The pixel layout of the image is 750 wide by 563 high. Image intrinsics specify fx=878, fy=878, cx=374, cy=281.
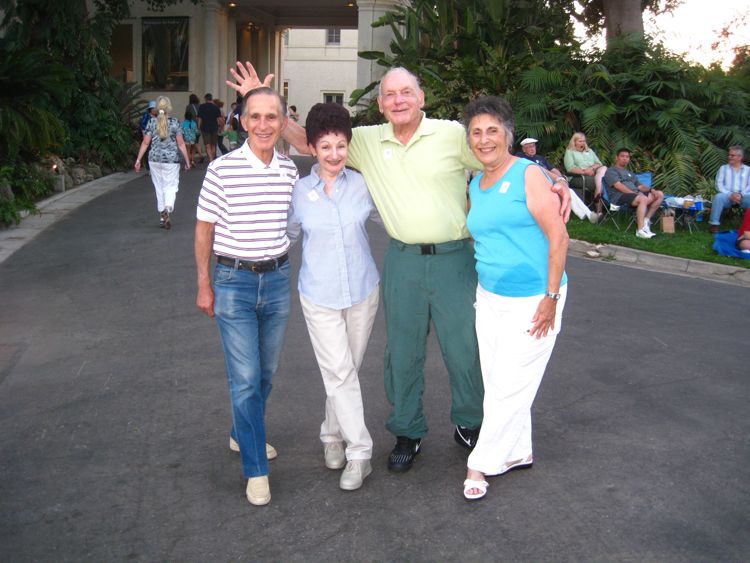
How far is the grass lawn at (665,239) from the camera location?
11617 millimetres

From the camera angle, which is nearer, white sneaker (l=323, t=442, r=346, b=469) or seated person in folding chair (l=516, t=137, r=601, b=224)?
white sneaker (l=323, t=442, r=346, b=469)

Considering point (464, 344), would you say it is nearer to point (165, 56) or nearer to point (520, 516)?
point (520, 516)

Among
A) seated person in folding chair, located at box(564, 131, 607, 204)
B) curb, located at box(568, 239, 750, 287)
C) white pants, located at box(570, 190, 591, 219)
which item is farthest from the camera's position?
seated person in folding chair, located at box(564, 131, 607, 204)

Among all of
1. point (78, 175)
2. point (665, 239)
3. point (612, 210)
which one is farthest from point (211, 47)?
point (665, 239)

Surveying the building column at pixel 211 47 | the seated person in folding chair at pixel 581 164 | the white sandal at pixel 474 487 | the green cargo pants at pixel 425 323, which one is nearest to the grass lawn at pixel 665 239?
the seated person in folding chair at pixel 581 164

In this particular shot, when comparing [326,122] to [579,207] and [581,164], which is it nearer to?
[579,207]

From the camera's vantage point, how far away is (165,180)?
12.8m

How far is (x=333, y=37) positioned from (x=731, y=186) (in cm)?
4057

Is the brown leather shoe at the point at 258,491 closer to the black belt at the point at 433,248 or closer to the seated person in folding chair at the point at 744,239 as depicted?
the black belt at the point at 433,248

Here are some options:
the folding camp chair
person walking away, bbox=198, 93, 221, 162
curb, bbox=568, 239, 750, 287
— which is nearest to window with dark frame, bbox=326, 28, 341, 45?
person walking away, bbox=198, 93, 221, 162

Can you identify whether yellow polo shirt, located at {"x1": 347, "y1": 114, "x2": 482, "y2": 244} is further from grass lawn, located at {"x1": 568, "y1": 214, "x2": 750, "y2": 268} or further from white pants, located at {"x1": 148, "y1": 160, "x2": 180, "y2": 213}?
white pants, located at {"x1": 148, "y1": 160, "x2": 180, "y2": 213}

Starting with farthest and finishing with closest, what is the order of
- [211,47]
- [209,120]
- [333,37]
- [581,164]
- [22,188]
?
1. [333,37]
2. [211,47]
3. [209,120]
4. [581,164]
5. [22,188]

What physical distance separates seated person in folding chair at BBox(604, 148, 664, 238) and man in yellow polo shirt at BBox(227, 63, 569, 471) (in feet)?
30.2

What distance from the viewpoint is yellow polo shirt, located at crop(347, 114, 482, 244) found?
4.30 metres
